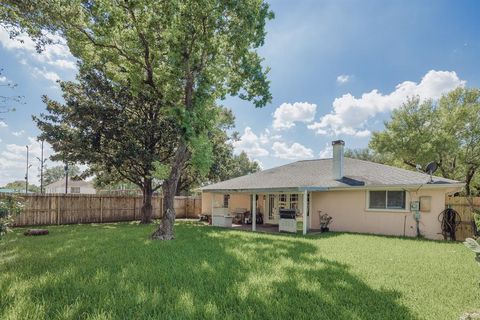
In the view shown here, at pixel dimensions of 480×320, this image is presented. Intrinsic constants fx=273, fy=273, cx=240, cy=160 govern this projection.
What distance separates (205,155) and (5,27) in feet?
23.7

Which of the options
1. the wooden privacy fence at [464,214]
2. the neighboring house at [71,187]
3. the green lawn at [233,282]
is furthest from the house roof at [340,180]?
the neighboring house at [71,187]

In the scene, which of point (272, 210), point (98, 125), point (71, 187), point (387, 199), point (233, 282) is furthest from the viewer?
point (71, 187)

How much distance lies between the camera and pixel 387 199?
12.6m

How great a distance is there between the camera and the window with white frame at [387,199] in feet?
40.1

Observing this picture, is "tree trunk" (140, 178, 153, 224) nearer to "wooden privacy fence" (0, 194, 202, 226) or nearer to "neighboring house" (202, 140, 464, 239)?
"wooden privacy fence" (0, 194, 202, 226)

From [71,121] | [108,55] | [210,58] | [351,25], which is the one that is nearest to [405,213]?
[351,25]

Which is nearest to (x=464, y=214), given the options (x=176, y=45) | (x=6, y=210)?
(x=176, y=45)

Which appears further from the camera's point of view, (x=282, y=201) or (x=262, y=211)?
(x=262, y=211)

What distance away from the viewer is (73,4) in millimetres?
9445

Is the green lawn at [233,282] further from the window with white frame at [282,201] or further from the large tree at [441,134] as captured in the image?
the large tree at [441,134]

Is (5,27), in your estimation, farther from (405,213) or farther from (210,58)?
(405,213)

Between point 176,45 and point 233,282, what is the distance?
8.53 m

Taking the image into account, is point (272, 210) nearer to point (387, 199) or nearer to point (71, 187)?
point (387, 199)

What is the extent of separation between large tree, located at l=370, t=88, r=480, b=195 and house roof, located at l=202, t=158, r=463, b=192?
7228mm
